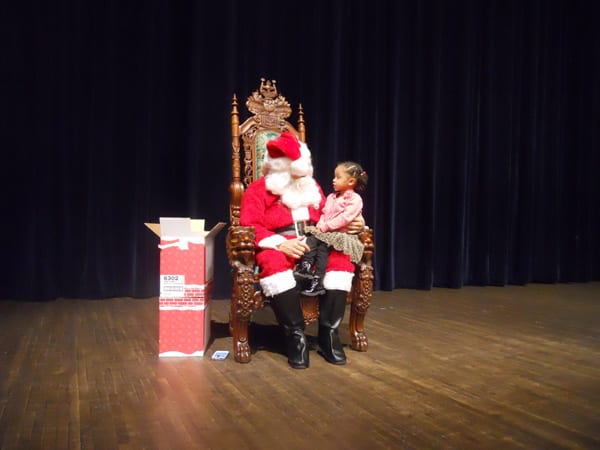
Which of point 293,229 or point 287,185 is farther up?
point 287,185

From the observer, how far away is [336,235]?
2410 millimetres

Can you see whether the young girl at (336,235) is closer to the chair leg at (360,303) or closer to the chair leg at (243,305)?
the chair leg at (360,303)

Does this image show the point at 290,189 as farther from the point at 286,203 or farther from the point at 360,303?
the point at 360,303

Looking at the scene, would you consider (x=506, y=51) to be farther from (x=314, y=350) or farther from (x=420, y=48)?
(x=314, y=350)

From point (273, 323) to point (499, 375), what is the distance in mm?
1482

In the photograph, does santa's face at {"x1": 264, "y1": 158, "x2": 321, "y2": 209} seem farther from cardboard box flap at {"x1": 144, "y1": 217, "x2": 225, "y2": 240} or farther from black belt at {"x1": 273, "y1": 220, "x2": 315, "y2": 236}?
cardboard box flap at {"x1": 144, "y1": 217, "x2": 225, "y2": 240}

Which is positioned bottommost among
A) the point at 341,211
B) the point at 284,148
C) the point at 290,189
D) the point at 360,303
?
the point at 360,303

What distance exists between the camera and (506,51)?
5.02 m

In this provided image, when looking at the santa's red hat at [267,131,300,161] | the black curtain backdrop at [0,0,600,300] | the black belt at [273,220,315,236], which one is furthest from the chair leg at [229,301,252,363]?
the black curtain backdrop at [0,0,600,300]

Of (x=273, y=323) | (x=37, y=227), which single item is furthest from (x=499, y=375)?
(x=37, y=227)

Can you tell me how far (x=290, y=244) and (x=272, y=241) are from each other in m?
0.09

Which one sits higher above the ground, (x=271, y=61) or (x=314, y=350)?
(x=271, y=61)

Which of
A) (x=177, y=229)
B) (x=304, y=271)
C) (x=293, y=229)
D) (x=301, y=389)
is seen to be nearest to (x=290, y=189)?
(x=293, y=229)

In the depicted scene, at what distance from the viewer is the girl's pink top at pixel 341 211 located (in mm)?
2438
